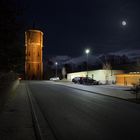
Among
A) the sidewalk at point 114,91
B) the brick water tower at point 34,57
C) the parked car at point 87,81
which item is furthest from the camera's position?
the brick water tower at point 34,57

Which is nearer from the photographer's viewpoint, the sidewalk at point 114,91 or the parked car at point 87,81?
the sidewalk at point 114,91

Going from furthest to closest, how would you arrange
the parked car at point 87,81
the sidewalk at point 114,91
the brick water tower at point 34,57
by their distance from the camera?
the brick water tower at point 34,57 → the parked car at point 87,81 → the sidewalk at point 114,91

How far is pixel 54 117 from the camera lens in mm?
13422

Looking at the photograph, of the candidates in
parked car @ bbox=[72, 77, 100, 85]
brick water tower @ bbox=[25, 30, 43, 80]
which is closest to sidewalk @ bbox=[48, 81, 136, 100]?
parked car @ bbox=[72, 77, 100, 85]

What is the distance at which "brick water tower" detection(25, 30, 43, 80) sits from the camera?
99.7 metres

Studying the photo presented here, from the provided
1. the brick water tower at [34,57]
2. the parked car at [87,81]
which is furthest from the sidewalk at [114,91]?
the brick water tower at [34,57]

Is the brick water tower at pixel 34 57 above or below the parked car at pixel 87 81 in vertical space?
above

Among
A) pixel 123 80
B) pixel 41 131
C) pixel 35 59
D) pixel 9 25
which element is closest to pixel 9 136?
pixel 41 131

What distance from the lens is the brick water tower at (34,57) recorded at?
99.7 meters

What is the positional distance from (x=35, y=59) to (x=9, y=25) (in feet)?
292

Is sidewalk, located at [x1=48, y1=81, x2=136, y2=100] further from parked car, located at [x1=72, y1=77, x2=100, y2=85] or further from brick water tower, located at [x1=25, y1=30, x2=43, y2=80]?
brick water tower, located at [x1=25, y1=30, x2=43, y2=80]

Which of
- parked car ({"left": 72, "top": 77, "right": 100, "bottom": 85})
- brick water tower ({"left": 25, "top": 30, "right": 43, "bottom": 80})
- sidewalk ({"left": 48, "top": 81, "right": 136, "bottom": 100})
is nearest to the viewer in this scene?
sidewalk ({"left": 48, "top": 81, "right": 136, "bottom": 100})

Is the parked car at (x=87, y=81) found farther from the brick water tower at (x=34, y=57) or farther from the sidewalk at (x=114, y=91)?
the brick water tower at (x=34, y=57)

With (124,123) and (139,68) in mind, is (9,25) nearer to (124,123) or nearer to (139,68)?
(124,123)
